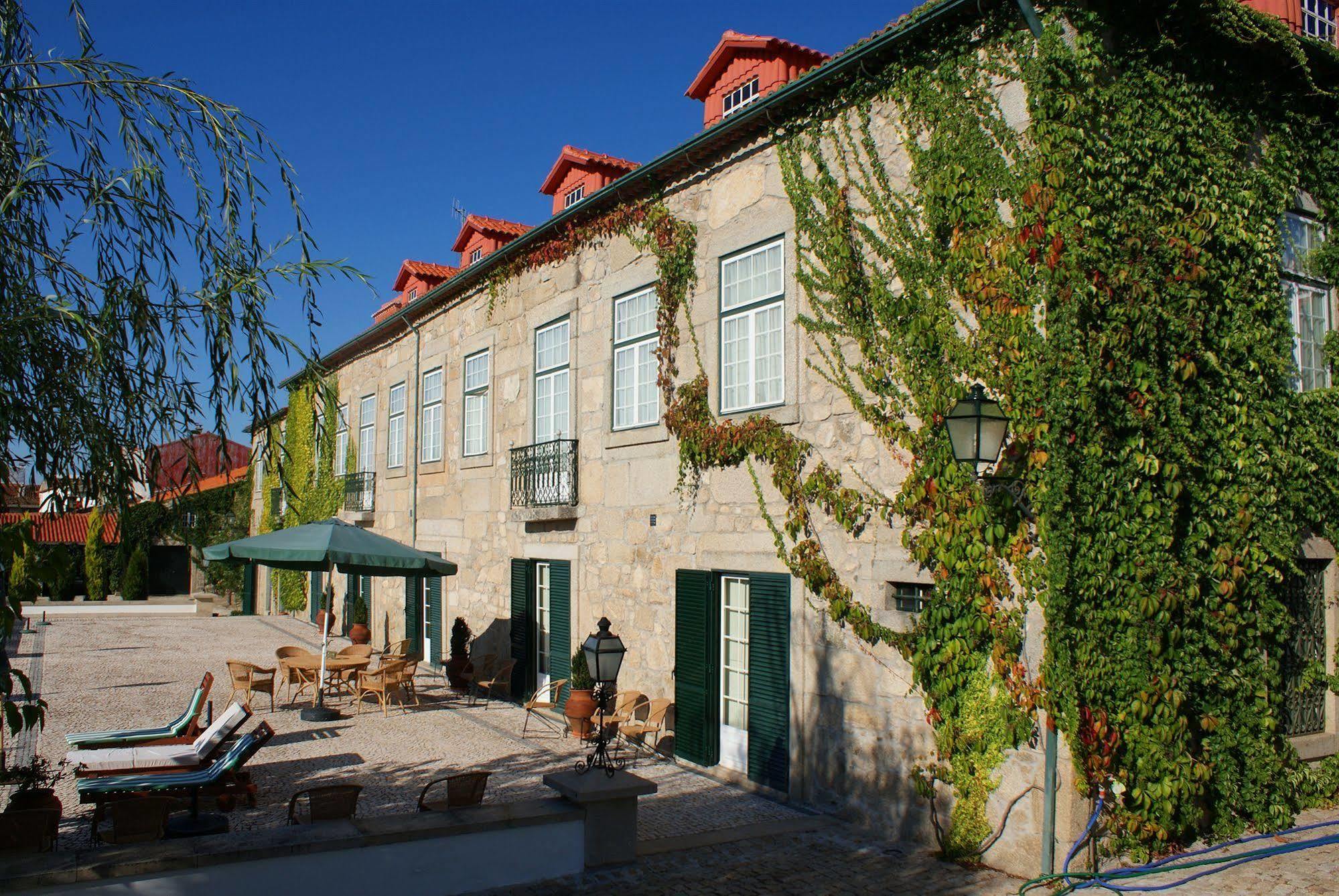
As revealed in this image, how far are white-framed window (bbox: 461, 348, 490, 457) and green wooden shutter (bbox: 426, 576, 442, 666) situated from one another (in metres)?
2.39

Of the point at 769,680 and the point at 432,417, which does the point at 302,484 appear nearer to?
the point at 432,417

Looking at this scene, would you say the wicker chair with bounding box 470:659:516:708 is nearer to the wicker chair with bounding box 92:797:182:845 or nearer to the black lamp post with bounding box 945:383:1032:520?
the wicker chair with bounding box 92:797:182:845

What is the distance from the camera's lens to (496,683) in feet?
43.8

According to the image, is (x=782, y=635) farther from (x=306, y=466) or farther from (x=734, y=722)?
(x=306, y=466)

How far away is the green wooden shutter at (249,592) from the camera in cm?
2975

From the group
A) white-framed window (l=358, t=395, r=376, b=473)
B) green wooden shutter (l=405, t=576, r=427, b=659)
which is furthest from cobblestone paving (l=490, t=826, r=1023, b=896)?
white-framed window (l=358, t=395, r=376, b=473)

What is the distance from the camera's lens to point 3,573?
4.08m

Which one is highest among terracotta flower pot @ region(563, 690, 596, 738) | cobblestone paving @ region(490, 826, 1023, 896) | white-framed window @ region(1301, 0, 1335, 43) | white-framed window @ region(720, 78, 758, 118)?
white-framed window @ region(720, 78, 758, 118)

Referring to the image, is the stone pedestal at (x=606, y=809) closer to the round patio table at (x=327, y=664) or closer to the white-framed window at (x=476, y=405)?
the round patio table at (x=327, y=664)

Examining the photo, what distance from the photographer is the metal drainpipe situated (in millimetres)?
6391

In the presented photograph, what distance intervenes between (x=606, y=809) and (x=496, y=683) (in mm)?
6896

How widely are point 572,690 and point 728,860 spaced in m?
4.41

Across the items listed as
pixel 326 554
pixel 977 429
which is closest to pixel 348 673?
pixel 326 554

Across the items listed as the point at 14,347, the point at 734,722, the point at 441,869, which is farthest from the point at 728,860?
the point at 14,347
